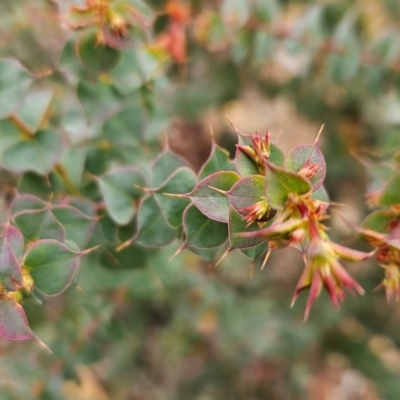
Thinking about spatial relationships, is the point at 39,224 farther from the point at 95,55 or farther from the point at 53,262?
the point at 95,55

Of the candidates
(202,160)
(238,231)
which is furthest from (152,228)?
(202,160)

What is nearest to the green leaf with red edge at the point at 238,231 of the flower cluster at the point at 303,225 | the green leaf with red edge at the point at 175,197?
the flower cluster at the point at 303,225

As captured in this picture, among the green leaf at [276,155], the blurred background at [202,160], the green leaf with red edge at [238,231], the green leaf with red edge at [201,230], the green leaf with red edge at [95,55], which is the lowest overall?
the blurred background at [202,160]

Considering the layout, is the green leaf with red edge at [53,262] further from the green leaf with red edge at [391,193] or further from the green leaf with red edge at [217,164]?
the green leaf with red edge at [391,193]

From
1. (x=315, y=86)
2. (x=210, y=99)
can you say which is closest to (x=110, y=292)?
(x=210, y=99)

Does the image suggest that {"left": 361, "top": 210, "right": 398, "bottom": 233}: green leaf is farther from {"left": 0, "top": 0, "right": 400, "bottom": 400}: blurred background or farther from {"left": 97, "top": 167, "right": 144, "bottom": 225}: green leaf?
{"left": 97, "top": 167, "right": 144, "bottom": 225}: green leaf
